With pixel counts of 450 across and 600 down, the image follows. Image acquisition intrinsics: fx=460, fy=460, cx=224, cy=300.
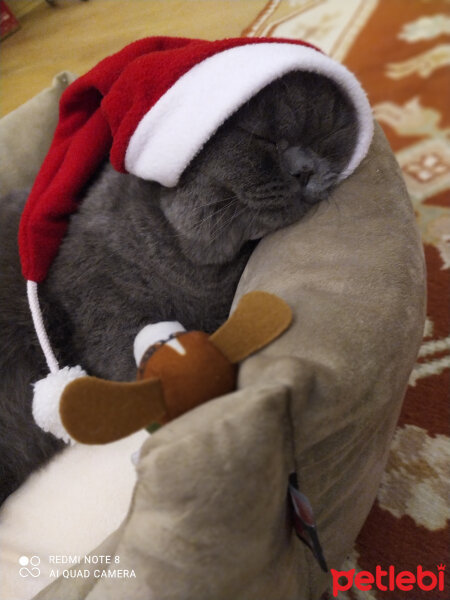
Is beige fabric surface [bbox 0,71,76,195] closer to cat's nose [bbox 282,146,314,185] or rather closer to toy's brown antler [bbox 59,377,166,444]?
cat's nose [bbox 282,146,314,185]

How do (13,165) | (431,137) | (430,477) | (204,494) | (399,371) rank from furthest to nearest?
(431,137) → (13,165) → (430,477) → (399,371) → (204,494)

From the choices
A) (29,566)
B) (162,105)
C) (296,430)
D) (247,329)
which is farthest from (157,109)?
(29,566)

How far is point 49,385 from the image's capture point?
0.71 m

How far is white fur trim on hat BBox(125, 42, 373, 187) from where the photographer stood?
1.89 ft

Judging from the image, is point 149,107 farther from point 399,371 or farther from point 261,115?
point 399,371

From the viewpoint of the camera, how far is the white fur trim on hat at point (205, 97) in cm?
58

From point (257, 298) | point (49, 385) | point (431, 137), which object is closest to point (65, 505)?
point (49, 385)

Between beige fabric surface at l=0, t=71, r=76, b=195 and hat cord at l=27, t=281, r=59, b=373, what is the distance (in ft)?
1.52

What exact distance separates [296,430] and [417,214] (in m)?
1.03

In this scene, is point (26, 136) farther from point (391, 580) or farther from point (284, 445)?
point (391, 580)

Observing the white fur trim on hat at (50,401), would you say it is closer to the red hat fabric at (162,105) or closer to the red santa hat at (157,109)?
the red santa hat at (157,109)

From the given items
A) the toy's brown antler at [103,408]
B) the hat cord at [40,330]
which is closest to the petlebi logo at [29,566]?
the hat cord at [40,330]

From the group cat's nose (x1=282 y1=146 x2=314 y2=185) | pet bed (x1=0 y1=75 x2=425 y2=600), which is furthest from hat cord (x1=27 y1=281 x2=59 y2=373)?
cat's nose (x1=282 y1=146 x2=314 y2=185)

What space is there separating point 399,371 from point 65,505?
59 cm
